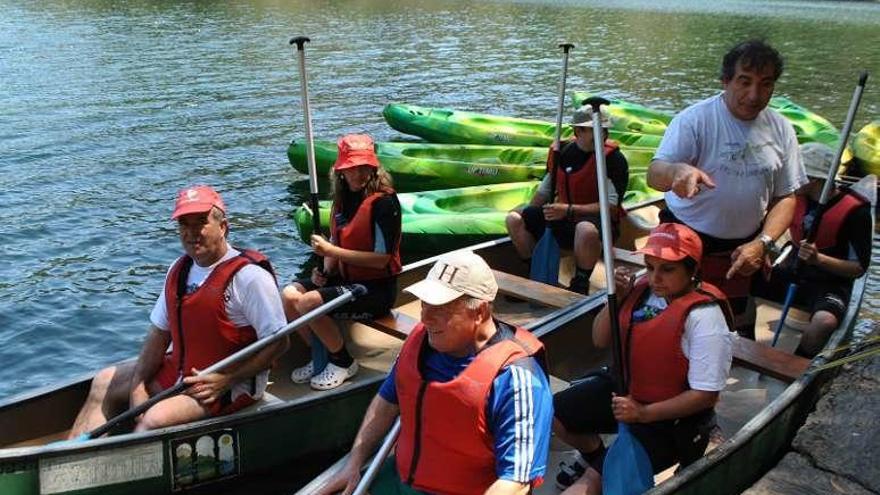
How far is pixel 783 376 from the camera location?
17.7 feet

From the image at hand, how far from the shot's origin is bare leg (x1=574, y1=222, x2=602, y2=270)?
7238 mm

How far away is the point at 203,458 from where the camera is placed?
4973 mm

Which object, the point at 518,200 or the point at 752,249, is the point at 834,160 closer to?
the point at 752,249

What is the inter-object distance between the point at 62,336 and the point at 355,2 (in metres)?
34.2

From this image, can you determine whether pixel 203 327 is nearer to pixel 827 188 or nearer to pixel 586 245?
pixel 586 245

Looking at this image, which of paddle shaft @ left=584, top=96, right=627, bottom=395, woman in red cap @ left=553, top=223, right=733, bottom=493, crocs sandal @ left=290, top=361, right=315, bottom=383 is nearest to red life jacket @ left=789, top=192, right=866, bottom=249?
woman in red cap @ left=553, top=223, right=733, bottom=493

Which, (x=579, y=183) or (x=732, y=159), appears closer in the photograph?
(x=732, y=159)

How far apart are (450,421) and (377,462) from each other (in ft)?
1.95

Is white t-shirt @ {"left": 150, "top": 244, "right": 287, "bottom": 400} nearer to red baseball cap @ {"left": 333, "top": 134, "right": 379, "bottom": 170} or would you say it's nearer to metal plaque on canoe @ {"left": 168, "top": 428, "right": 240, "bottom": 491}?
metal plaque on canoe @ {"left": 168, "top": 428, "right": 240, "bottom": 491}

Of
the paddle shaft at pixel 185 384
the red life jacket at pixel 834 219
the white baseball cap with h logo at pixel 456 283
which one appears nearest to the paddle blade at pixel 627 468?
the white baseball cap with h logo at pixel 456 283

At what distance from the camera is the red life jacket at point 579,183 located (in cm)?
748

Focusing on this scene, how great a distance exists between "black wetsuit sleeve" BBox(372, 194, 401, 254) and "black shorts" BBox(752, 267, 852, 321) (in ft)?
8.97

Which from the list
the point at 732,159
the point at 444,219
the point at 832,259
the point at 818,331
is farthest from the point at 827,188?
the point at 444,219

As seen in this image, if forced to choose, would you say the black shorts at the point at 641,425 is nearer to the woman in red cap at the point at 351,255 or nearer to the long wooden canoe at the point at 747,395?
the long wooden canoe at the point at 747,395
